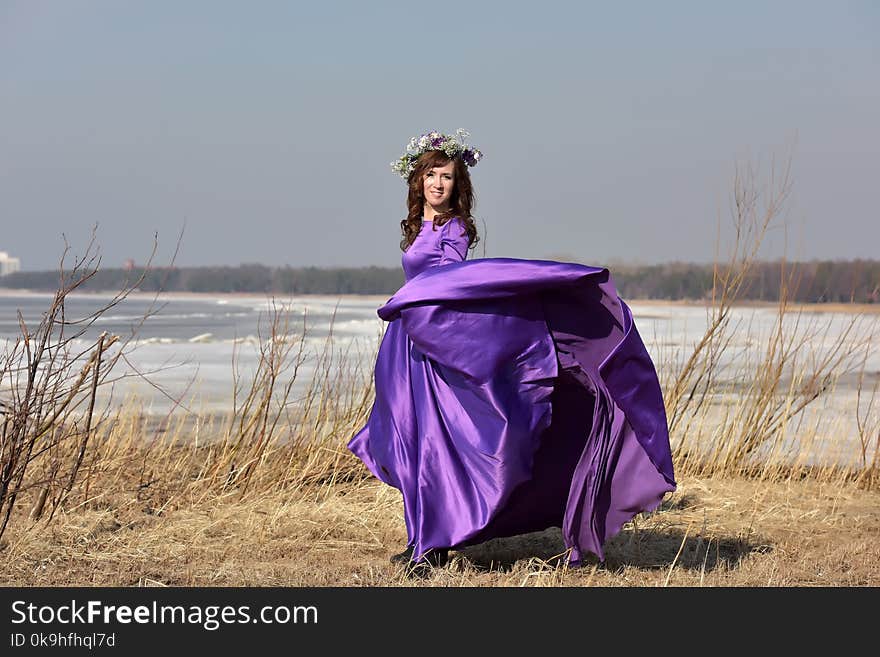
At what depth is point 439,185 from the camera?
413cm

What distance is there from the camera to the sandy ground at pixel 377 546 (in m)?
3.92

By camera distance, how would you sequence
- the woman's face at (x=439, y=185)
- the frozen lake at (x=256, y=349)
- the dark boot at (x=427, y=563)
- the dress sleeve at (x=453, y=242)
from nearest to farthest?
the dark boot at (x=427, y=563), the dress sleeve at (x=453, y=242), the woman's face at (x=439, y=185), the frozen lake at (x=256, y=349)

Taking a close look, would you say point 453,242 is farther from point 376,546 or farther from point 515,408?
point 376,546

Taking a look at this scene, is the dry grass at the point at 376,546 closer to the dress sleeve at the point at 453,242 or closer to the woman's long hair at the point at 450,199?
the dress sleeve at the point at 453,242

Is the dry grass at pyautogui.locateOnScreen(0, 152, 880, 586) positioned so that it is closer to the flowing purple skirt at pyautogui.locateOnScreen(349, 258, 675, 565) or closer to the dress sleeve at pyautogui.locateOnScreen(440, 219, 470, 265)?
the flowing purple skirt at pyautogui.locateOnScreen(349, 258, 675, 565)

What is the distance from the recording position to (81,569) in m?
4.06

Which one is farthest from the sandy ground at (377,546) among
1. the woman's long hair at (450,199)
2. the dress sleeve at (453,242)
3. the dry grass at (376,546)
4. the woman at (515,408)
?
the woman's long hair at (450,199)

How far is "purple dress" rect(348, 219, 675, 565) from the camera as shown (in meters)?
3.61

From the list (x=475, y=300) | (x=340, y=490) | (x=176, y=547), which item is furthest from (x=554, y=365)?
(x=340, y=490)

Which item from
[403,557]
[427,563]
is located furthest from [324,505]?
[427,563]

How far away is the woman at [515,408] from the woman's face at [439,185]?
0.83 ft

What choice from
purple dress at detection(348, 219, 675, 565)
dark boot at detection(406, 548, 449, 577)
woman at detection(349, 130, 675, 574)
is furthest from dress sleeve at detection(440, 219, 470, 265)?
dark boot at detection(406, 548, 449, 577)

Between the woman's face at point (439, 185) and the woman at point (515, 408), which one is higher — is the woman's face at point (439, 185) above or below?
above

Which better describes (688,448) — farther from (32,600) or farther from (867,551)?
(32,600)
